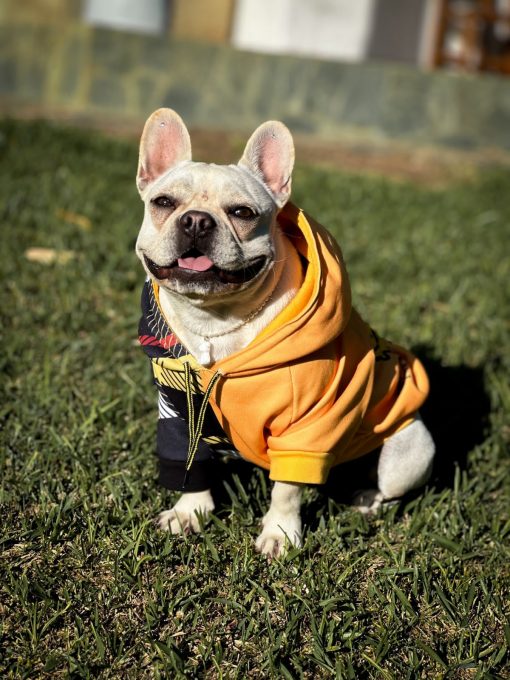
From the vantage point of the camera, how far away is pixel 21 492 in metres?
3.11

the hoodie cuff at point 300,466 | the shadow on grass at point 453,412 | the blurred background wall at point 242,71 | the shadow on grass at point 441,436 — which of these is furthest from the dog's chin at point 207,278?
the blurred background wall at point 242,71

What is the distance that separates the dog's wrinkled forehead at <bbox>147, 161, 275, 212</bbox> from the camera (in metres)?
2.77

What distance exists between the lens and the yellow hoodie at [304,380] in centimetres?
271

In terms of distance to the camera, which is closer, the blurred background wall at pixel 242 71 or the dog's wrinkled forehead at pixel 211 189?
the dog's wrinkled forehead at pixel 211 189

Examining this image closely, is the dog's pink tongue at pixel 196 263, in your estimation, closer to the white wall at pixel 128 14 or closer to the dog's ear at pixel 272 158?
the dog's ear at pixel 272 158

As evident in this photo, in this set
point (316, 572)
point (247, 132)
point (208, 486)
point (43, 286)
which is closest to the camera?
point (316, 572)

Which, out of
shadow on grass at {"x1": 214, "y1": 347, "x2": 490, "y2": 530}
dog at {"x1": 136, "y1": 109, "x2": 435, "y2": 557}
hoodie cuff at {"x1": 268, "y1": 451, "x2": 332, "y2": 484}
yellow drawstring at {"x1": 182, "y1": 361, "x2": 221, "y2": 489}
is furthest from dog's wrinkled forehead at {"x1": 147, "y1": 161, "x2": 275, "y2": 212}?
shadow on grass at {"x1": 214, "y1": 347, "x2": 490, "y2": 530}

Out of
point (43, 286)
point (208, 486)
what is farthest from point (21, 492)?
point (43, 286)

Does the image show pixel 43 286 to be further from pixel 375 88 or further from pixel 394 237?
pixel 375 88

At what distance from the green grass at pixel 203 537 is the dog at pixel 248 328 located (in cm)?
22

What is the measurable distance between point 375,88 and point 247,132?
1.70 meters

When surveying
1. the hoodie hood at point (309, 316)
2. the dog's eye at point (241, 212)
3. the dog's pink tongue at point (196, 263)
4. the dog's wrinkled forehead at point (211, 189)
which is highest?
the dog's wrinkled forehead at point (211, 189)

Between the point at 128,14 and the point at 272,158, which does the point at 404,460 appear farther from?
the point at 128,14

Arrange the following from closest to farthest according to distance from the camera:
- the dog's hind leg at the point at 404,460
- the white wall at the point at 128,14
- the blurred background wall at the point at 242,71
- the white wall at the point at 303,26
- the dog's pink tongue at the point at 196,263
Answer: the dog's pink tongue at the point at 196,263, the dog's hind leg at the point at 404,460, the blurred background wall at the point at 242,71, the white wall at the point at 128,14, the white wall at the point at 303,26
